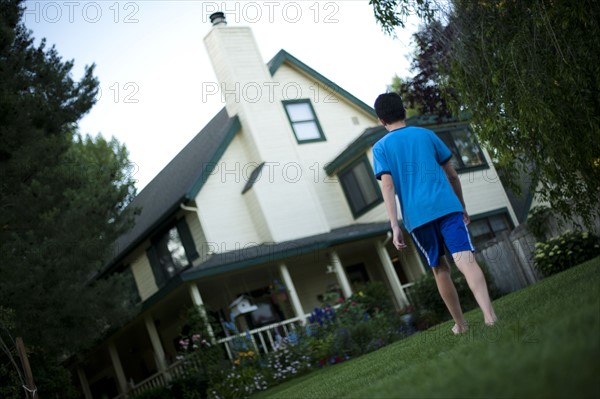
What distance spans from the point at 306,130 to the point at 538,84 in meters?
15.4

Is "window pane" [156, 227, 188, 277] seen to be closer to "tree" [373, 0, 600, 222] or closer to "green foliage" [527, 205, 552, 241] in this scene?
"green foliage" [527, 205, 552, 241]

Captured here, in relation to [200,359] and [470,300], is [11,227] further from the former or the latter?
[470,300]

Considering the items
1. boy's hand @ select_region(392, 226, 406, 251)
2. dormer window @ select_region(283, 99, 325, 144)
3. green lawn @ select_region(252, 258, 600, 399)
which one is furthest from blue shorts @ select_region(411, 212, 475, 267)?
dormer window @ select_region(283, 99, 325, 144)

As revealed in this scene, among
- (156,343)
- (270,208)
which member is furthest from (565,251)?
Result: (156,343)

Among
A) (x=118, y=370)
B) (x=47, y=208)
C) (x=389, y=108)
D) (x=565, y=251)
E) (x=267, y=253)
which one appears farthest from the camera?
(x=118, y=370)

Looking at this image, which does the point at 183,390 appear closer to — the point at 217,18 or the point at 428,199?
the point at 428,199

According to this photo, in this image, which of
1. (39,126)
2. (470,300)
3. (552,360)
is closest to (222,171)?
(39,126)

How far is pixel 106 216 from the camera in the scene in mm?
17266

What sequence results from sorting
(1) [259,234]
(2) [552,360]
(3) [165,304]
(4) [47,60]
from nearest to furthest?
(2) [552,360]
(4) [47,60]
(1) [259,234]
(3) [165,304]

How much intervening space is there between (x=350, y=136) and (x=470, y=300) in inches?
307

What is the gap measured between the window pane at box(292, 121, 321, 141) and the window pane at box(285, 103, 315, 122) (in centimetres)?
17

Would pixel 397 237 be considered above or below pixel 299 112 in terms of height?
below

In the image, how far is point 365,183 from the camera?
21.5 meters

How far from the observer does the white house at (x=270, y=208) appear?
19672mm
